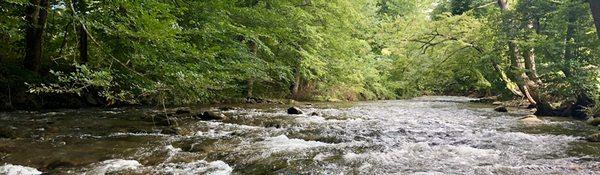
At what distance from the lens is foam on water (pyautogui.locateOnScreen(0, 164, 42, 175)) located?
4.88 m

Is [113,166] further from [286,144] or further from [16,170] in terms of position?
[286,144]

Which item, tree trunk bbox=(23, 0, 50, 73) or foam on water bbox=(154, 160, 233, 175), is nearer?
foam on water bbox=(154, 160, 233, 175)

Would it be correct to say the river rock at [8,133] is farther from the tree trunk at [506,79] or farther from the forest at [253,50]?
the tree trunk at [506,79]

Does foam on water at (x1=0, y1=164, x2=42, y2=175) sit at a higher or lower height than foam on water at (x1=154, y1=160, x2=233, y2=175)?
higher

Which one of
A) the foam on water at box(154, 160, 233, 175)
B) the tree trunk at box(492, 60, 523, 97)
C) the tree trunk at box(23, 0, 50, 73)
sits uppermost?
the tree trunk at box(23, 0, 50, 73)

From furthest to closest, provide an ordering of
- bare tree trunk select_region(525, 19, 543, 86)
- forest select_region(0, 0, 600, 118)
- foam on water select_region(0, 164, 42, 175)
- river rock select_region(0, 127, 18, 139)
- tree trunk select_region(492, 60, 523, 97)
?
tree trunk select_region(492, 60, 523, 97) < bare tree trunk select_region(525, 19, 543, 86) < forest select_region(0, 0, 600, 118) < river rock select_region(0, 127, 18, 139) < foam on water select_region(0, 164, 42, 175)

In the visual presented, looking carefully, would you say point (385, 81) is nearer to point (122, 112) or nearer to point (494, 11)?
Result: point (494, 11)

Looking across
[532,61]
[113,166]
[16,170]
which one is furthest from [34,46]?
[532,61]

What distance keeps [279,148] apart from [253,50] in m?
9.79

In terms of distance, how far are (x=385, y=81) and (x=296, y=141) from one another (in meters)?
24.1

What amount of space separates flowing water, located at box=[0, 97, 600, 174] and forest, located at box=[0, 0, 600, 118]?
83cm

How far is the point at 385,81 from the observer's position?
30.9 meters

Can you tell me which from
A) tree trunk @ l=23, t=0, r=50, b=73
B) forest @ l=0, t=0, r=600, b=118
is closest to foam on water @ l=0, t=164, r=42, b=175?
forest @ l=0, t=0, r=600, b=118

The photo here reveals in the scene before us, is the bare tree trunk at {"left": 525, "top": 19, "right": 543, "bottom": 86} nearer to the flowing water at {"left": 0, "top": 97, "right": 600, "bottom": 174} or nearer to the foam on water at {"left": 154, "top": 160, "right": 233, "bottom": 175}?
the flowing water at {"left": 0, "top": 97, "right": 600, "bottom": 174}
